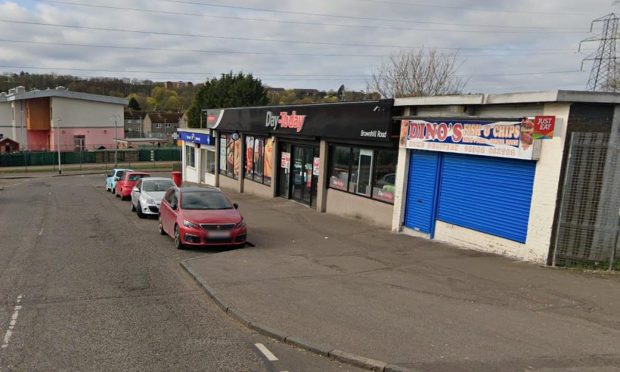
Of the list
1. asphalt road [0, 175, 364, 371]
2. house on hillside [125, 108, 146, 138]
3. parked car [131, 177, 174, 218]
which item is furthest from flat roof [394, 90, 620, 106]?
house on hillside [125, 108, 146, 138]

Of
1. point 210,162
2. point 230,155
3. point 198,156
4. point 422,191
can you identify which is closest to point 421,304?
point 422,191

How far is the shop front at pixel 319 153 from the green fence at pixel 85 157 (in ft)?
152

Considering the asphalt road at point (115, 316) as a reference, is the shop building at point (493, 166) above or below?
above

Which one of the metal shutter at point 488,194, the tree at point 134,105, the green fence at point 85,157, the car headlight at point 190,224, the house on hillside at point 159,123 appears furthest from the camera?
the tree at point 134,105

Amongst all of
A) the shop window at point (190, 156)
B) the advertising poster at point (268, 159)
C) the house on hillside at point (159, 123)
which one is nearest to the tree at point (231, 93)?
the shop window at point (190, 156)

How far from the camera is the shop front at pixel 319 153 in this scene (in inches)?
599

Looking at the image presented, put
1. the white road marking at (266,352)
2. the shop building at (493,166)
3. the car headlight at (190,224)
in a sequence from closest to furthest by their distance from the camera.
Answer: the white road marking at (266,352), the shop building at (493,166), the car headlight at (190,224)

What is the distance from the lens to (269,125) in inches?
887

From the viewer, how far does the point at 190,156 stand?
1499 inches

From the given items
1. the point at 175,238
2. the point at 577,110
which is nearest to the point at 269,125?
the point at 175,238

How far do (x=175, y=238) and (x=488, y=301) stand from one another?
8.28 metres

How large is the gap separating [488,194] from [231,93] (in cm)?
5521

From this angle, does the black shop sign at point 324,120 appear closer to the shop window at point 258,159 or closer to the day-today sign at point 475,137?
the shop window at point 258,159

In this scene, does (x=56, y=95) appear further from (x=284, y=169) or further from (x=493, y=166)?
(x=493, y=166)
